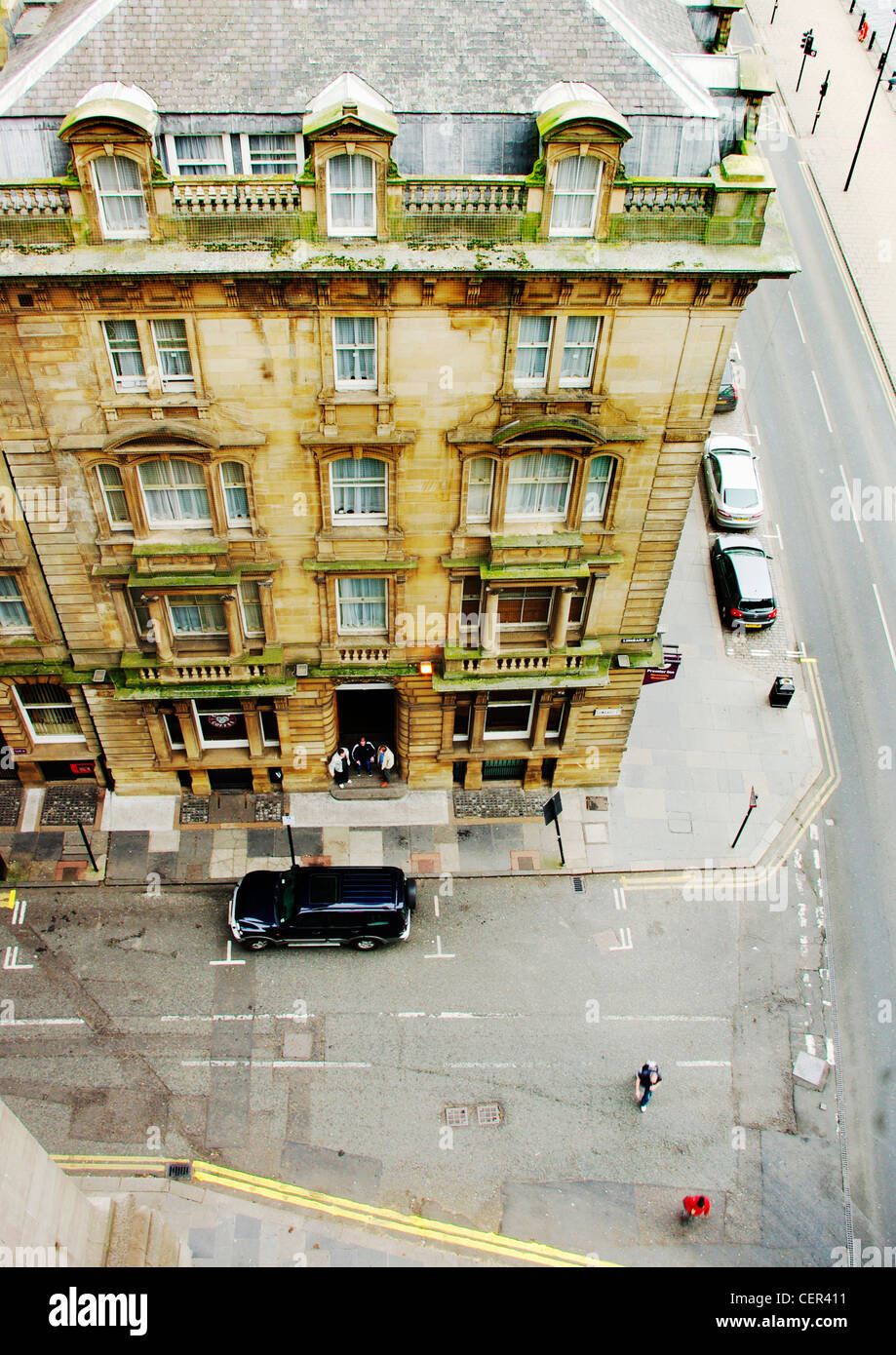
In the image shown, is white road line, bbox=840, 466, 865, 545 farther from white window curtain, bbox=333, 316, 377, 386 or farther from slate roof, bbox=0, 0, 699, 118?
white window curtain, bbox=333, 316, 377, 386

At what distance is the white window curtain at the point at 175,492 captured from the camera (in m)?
28.6

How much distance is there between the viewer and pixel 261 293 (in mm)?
25031

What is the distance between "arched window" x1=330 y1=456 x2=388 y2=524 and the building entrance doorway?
26.7 ft

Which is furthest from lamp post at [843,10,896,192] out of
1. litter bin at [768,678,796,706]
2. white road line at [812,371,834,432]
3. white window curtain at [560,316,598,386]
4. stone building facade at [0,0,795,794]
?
white window curtain at [560,316,598,386]

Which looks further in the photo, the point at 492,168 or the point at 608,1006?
the point at 608,1006

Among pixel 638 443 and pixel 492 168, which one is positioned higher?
pixel 492 168

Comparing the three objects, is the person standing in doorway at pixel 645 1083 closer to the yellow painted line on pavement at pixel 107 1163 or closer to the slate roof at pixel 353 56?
the yellow painted line on pavement at pixel 107 1163

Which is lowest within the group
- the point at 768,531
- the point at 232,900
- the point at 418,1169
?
the point at 418,1169

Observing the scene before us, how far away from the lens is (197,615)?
3275 cm

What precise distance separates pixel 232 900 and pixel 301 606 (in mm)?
9699

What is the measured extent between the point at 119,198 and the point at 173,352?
375cm

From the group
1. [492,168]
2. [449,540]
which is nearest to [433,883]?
[449,540]

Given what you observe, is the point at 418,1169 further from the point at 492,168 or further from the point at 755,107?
the point at 755,107
